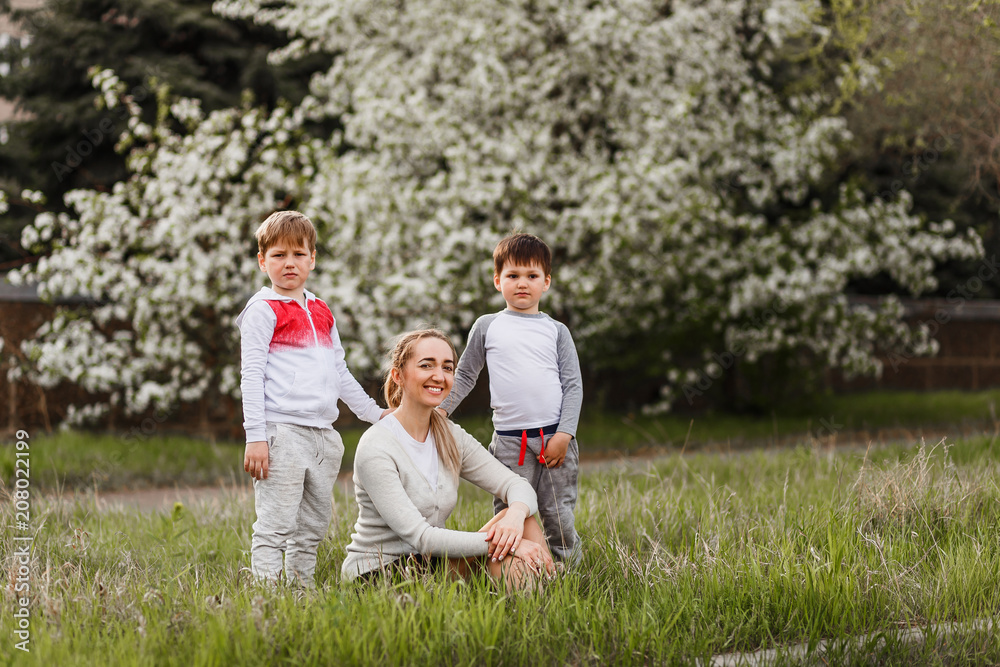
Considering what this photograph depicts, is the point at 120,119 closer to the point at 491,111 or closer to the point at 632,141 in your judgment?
the point at 491,111

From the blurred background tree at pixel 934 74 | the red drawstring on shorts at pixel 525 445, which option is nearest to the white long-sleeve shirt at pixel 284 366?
the red drawstring on shorts at pixel 525 445

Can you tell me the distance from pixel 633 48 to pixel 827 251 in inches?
137

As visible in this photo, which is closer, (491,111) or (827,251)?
(491,111)

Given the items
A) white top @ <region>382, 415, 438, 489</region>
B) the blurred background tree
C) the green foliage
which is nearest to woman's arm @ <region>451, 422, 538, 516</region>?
white top @ <region>382, 415, 438, 489</region>

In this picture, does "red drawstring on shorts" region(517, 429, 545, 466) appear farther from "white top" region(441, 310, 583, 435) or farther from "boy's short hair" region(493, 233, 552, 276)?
"boy's short hair" region(493, 233, 552, 276)

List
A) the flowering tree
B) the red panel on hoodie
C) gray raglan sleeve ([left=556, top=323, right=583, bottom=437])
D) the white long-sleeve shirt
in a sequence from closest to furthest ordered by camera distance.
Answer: the white long-sleeve shirt < the red panel on hoodie < gray raglan sleeve ([left=556, top=323, right=583, bottom=437]) < the flowering tree

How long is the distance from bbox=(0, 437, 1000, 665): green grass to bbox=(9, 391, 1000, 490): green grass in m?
0.76

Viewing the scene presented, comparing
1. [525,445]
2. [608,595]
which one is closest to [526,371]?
[525,445]

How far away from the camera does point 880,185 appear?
53.3 feet

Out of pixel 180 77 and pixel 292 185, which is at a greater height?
pixel 180 77

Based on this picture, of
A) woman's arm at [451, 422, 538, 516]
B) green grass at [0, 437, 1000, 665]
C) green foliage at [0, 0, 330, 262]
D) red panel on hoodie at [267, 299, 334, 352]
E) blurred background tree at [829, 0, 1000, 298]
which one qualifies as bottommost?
green grass at [0, 437, 1000, 665]

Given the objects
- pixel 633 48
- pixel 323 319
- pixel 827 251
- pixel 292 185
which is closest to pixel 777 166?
pixel 827 251

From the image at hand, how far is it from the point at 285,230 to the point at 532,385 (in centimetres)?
118

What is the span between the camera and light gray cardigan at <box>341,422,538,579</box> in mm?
3162
